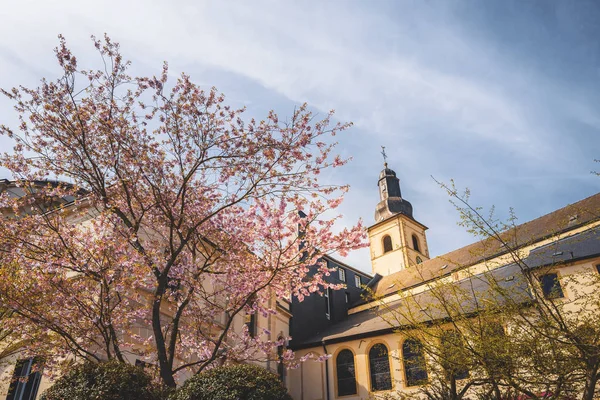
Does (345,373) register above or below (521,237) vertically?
below

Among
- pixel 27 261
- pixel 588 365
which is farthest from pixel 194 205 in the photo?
pixel 588 365

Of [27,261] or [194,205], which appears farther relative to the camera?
[194,205]

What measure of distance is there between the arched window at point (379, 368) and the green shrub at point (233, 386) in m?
12.5

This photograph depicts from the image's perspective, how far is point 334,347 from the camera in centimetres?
2105

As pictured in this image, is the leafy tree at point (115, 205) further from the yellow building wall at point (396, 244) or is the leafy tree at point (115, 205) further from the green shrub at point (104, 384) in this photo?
the yellow building wall at point (396, 244)

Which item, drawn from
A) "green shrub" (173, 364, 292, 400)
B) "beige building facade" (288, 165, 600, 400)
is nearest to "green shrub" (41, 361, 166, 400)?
"green shrub" (173, 364, 292, 400)

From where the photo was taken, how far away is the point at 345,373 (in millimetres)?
20047

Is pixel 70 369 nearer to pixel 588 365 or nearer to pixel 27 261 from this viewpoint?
pixel 27 261

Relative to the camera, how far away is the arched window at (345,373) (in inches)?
771

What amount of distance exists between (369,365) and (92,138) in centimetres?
1582

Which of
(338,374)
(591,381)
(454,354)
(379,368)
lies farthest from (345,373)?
(591,381)

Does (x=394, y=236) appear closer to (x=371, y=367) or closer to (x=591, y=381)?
(x=371, y=367)

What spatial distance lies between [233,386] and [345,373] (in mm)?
14512

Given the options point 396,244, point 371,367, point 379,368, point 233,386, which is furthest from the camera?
point 396,244
